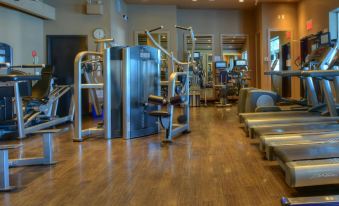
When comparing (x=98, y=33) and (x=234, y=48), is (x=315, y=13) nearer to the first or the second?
(x=234, y=48)

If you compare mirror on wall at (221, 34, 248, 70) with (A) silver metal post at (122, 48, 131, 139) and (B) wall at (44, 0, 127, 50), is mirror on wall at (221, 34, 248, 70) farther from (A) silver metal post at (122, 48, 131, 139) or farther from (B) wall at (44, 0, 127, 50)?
(A) silver metal post at (122, 48, 131, 139)

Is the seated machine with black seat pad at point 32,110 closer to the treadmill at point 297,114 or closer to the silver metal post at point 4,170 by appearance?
the silver metal post at point 4,170

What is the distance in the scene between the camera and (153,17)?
1050 centimetres

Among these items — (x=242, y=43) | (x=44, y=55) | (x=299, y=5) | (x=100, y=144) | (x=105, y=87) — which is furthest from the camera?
(x=242, y=43)

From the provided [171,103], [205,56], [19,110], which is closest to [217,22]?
[205,56]

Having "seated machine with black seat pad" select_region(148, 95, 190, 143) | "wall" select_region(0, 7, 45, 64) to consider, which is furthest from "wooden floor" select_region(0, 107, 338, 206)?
"wall" select_region(0, 7, 45, 64)

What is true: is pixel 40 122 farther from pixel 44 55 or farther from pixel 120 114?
pixel 44 55

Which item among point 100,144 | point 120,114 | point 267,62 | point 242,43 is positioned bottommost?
point 100,144

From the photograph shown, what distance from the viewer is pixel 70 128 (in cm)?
573

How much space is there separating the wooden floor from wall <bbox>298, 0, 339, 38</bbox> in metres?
5.55

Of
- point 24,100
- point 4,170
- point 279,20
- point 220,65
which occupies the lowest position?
point 4,170

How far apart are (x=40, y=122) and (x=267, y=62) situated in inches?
300

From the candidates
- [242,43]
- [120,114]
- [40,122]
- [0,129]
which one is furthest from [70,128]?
[242,43]

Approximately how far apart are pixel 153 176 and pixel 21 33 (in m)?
5.85
